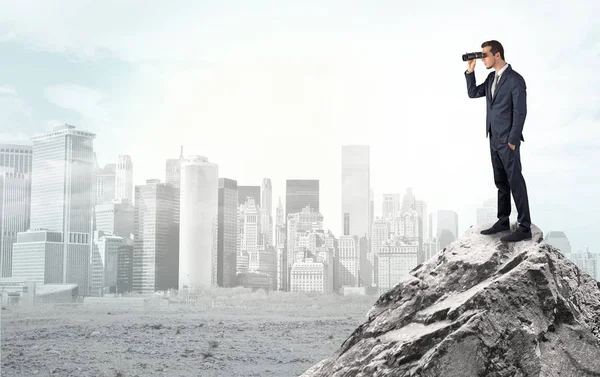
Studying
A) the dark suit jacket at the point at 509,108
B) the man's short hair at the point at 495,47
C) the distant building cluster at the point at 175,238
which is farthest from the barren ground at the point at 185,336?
the man's short hair at the point at 495,47

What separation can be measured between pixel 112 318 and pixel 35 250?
2903 millimetres

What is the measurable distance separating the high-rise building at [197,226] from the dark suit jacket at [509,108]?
43.5ft

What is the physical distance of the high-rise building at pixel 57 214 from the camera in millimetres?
18438

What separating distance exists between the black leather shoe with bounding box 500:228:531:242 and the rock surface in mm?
43

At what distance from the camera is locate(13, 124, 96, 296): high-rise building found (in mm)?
18438

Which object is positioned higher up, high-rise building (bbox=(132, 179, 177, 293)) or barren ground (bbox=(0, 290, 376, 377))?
high-rise building (bbox=(132, 179, 177, 293))

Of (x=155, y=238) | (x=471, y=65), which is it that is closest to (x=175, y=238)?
(x=155, y=238)

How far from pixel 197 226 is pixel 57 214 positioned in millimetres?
3838

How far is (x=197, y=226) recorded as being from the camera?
1830cm

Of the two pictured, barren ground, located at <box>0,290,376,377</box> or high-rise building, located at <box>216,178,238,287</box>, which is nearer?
Result: barren ground, located at <box>0,290,376,377</box>

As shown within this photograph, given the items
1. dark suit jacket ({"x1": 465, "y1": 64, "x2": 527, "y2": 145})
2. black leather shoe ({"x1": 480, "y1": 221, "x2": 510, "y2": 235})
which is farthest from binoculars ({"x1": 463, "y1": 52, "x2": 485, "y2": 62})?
black leather shoe ({"x1": 480, "y1": 221, "x2": 510, "y2": 235})

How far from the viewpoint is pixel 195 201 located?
722 inches

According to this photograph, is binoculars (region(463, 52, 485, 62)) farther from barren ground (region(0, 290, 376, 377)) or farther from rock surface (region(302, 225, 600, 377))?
barren ground (region(0, 290, 376, 377))

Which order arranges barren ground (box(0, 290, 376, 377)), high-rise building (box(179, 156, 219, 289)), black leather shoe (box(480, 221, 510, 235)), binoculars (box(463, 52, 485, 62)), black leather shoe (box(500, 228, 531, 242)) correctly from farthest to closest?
high-rise building (box(179, 156, 219, 289)) → barren ground (box(0, 290, 376, 377)) → binoculars (box(463, 52, 485, 62)) → black leather shoe (box(480, 221, 510, 235)) → black leather shoe (box(500, 228, 531, 242))
